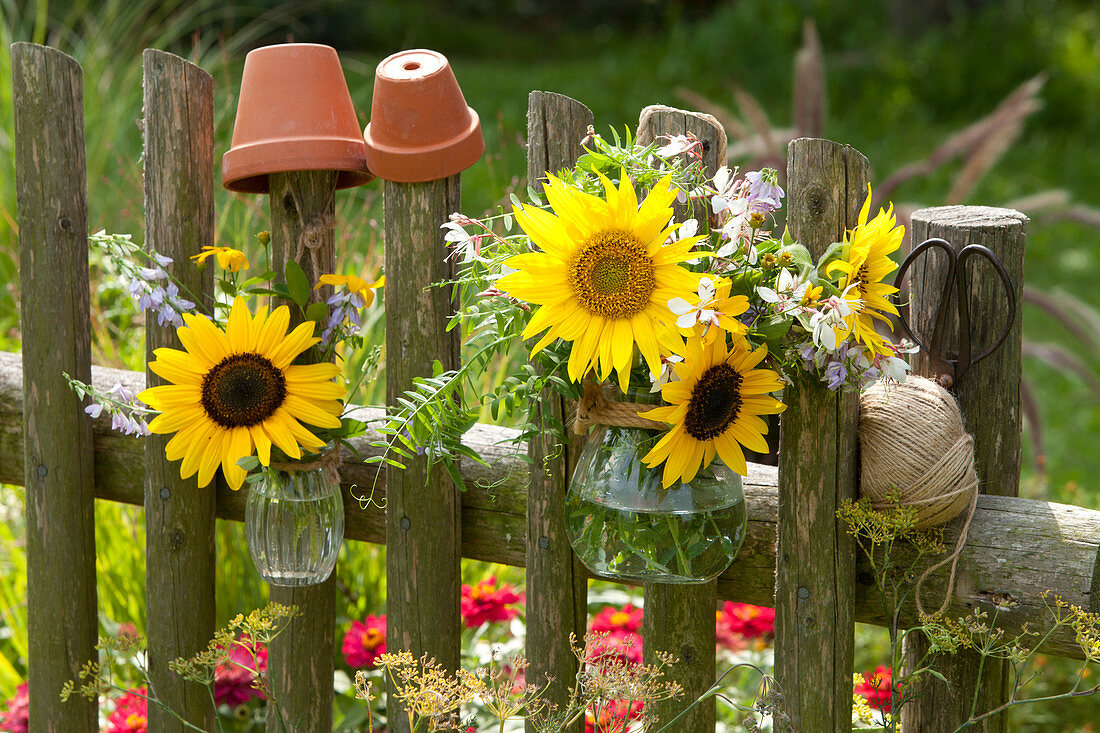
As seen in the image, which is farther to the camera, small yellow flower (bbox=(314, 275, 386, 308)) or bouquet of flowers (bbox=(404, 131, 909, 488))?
small yellow flower (bbox=(314, 275, 386, 308))

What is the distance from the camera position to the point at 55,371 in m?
1.78

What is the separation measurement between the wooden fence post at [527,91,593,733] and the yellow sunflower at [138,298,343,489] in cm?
31

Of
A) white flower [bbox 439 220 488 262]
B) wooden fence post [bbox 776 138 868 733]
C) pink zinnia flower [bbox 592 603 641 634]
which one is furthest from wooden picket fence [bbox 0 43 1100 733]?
pink zinnia flower [bbox 592 603 641 634]

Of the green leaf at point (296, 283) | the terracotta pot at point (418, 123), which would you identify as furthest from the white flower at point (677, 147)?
the green leaf at point (296, 283)

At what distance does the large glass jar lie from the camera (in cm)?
132

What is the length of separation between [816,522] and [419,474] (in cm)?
58

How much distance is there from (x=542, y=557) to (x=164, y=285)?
2.28 ft

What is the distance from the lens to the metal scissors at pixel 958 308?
4.56ft

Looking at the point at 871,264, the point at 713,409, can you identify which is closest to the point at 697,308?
the point at 713,409

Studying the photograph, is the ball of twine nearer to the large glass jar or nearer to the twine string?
the twine string

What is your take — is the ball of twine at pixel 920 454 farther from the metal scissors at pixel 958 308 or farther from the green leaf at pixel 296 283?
the green leaf at pixel 296 283

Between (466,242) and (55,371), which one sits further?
(55,371)

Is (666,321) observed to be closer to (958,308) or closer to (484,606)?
(958,308)

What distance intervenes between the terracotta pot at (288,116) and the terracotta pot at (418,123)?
72mm
